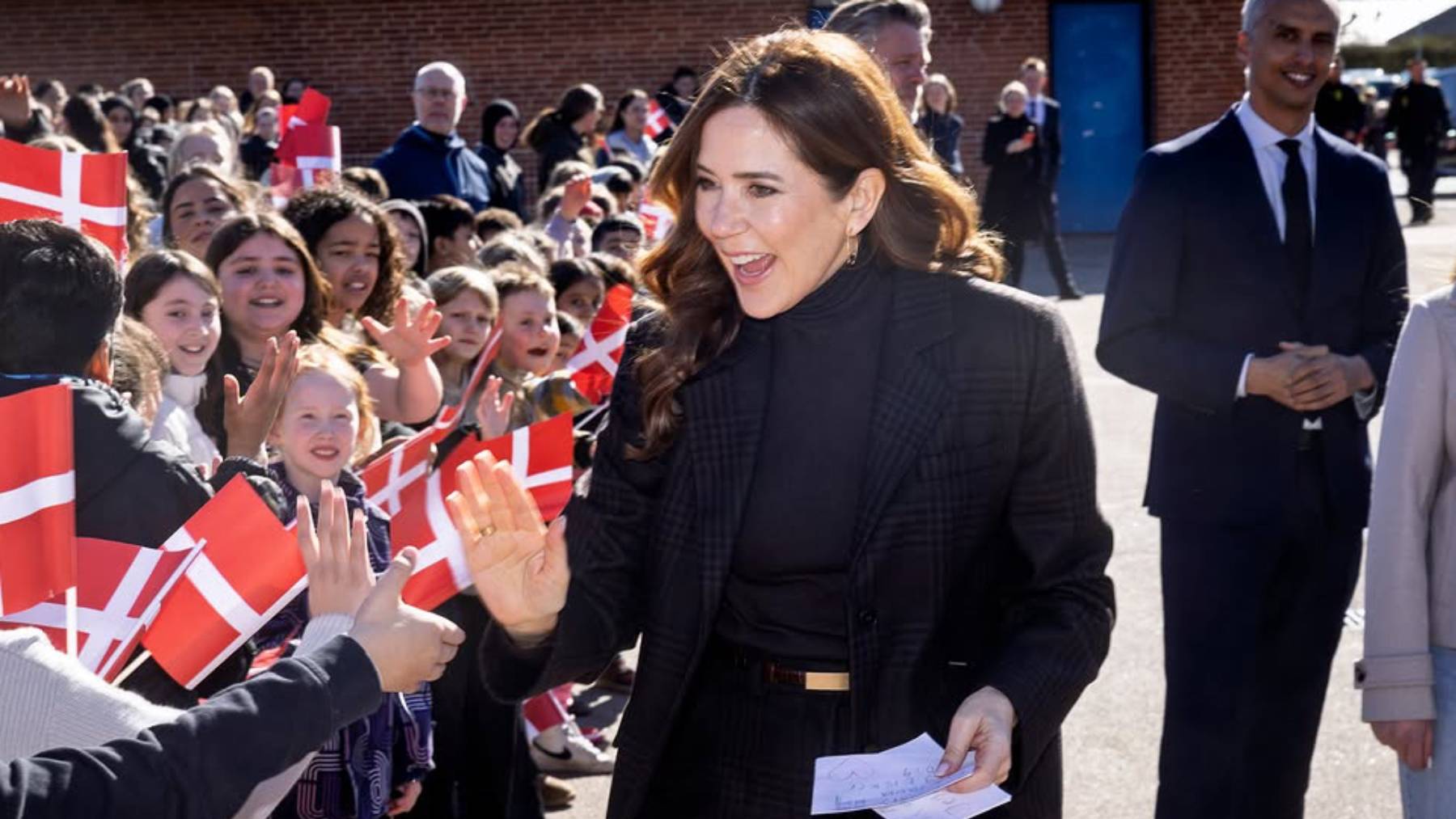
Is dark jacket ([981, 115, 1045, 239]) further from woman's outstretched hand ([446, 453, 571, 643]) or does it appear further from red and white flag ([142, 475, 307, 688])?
woman's outstretched hand ([446, 453, 571, 643])

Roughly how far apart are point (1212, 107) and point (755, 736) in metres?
20.8

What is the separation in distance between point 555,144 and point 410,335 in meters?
7.99

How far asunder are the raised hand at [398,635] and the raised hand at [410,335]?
8.12 feet

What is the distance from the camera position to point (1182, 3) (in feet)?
72.9

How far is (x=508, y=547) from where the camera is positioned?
282cm

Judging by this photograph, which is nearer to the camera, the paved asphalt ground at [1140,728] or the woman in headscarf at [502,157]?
the paved asphalt ground at [1140,728]

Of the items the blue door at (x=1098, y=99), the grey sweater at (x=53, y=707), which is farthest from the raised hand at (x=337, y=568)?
the blue door at (x=1098, y=99)

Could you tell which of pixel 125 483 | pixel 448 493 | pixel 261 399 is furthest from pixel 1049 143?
pixel 125 483

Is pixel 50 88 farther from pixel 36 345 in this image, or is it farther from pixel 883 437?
pixel 883 437

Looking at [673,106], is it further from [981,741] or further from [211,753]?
[211,753]

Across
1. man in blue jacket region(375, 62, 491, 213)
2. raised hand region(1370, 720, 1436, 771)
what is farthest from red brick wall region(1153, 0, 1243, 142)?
raised hand region(1370, 720, 1436, 771)

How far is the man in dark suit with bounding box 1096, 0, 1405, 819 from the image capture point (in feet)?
15.3

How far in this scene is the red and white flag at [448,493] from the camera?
356 cm

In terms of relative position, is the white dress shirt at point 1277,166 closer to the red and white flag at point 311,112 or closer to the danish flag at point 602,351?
the danish flag at point 602,351
